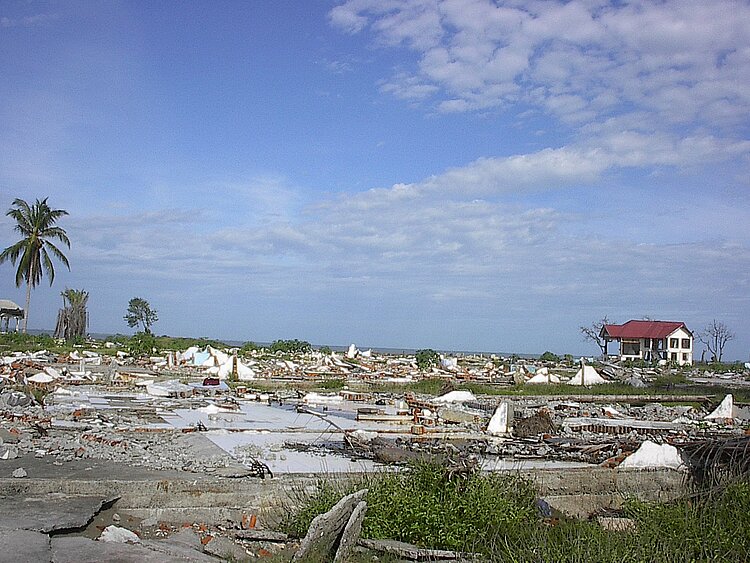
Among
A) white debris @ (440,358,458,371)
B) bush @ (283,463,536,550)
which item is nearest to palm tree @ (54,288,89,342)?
white debris @ (440,358,458,371)

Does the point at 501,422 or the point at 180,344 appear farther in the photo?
the point at 180,344

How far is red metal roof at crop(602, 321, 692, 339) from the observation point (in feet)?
160

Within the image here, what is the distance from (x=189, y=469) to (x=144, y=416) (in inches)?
236

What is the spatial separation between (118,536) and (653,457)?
6.16m

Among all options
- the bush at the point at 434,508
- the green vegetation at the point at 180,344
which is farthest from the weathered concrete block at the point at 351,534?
the green vegetation at the point at 180,344

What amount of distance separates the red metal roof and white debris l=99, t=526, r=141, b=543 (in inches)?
1865

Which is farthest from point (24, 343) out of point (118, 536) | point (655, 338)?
point (655, 338)

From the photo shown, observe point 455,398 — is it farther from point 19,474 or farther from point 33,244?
point 33,244

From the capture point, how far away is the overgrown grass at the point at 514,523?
471 centimetres

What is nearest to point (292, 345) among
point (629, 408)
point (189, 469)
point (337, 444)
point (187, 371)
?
point (187, 371)

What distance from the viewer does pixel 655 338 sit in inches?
1932

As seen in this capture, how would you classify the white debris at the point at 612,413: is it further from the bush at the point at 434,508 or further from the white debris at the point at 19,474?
the white debris at the point at 19,474

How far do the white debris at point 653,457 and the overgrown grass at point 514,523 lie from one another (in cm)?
275

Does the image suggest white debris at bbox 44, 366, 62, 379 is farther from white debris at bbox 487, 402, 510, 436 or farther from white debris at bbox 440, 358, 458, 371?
white debris at bbox 440, 358, 458, 371
